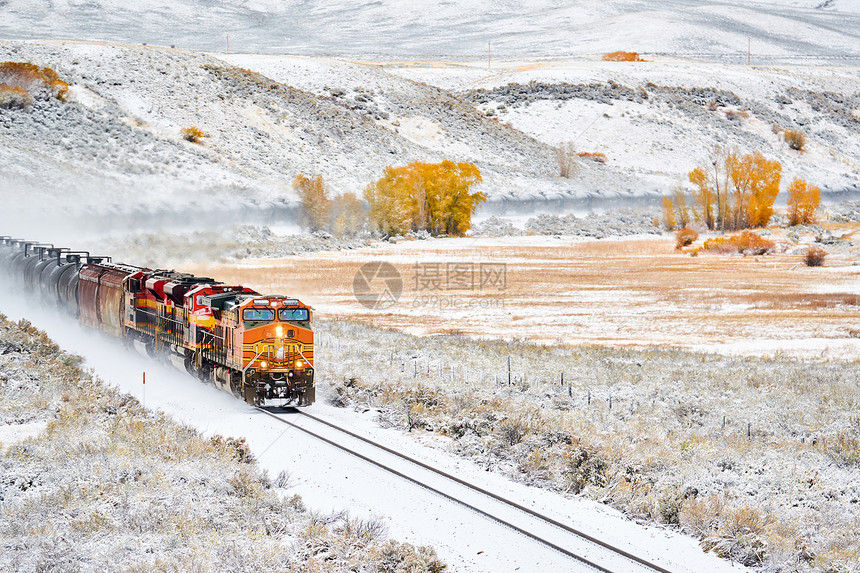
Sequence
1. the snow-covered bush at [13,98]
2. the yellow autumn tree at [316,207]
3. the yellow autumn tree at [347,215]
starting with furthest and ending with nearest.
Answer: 1. the snow-covered bush at [13,98]
2. the yellow autumn tree at [347,215]
3. the yellow autumn tree at [316,207]

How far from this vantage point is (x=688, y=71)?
157500mm

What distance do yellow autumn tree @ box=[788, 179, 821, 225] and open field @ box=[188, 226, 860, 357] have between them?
17.1 meters

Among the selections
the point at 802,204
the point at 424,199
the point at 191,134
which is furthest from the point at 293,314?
the point at 802,204

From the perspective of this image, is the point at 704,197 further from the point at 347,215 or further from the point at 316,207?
the point at 316,207

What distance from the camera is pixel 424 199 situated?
82688 mm

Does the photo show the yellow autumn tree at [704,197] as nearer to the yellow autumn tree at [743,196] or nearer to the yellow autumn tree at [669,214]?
the yellow autumn tree at [743,196]

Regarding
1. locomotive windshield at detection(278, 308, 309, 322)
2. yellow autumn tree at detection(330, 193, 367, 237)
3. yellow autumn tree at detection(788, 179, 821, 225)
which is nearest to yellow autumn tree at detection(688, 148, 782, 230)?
yellow autumn tree at detection(788, 179, 821, 225)

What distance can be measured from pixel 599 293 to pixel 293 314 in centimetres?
3026

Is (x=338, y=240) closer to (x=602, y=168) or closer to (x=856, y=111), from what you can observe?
(x=602, y=168)

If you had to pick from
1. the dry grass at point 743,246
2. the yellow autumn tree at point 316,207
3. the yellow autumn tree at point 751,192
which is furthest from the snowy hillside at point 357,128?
the dry grass at point 743,246

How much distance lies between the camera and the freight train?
59.8 feet

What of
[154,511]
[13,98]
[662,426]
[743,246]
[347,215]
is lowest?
[662,426]

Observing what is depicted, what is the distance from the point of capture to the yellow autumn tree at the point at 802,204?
89.8 meters

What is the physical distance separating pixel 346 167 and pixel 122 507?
82.9 metres
